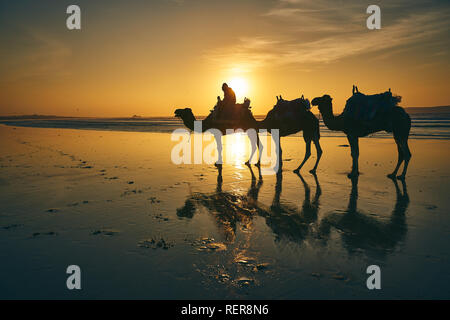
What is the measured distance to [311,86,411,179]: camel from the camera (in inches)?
342

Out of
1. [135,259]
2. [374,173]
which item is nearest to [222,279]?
[135,259]

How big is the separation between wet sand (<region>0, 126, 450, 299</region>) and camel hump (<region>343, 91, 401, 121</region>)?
210cm

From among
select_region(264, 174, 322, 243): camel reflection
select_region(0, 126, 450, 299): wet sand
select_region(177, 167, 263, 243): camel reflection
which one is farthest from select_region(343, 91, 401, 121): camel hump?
select_region(177, 167, 263, 243): camel reflection

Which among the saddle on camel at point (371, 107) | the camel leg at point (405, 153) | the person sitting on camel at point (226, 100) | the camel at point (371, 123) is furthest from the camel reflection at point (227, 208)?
the person sitting on camel at point (226, 100)

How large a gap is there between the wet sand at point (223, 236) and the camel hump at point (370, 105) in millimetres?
2099

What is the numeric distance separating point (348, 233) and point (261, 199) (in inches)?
96.8

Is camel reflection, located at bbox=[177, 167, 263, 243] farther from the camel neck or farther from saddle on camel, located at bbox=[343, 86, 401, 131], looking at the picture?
saddle on camel, located at bbox=[343, 86, 401, 131]

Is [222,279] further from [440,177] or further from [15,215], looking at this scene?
[440,177]

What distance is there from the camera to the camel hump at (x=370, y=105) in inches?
339

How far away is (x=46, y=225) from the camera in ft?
16.4

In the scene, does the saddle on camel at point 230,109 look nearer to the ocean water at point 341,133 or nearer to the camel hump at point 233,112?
the camel hump at point 233,112

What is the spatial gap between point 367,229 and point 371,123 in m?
5.18

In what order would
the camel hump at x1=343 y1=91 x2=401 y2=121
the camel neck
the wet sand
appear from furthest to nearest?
the camel neck < the camel hump at x1=343 y1=91 x2=401 y2=121 < the wet sand
